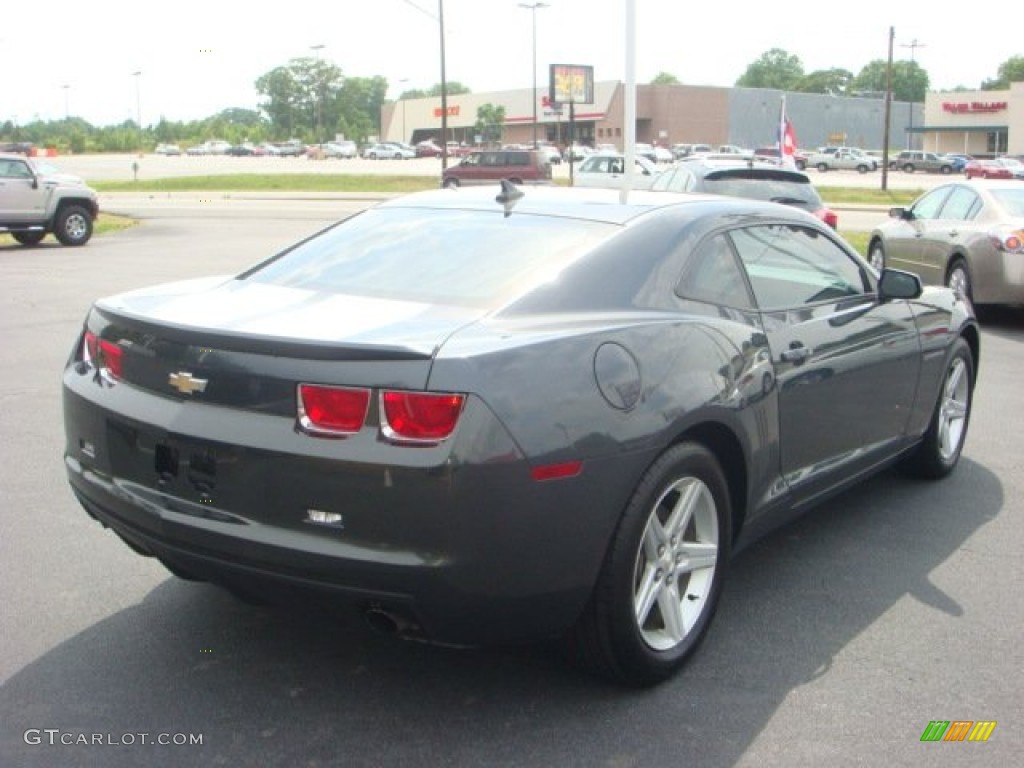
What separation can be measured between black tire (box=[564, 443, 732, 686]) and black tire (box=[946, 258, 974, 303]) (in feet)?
28.5

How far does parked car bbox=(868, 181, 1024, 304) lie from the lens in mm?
11273

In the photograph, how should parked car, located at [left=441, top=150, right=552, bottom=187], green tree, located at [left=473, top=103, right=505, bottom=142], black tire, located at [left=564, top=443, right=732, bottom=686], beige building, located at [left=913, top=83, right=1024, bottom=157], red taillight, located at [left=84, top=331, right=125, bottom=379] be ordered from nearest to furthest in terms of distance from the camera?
black tire, located at [left=564, top=443, right=732, bottom=686]
red taillight, located at [left=84, top=331, right=125, bottom=379]
parked car, located at [left=441, top=150, right=552, bottom=187]
beige building, located at [left=913, top=83, right=1024, bottom=157]
green tree, located at [left=473, top=103, right=505, bottom=142]

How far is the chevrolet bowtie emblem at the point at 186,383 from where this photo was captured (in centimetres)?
337

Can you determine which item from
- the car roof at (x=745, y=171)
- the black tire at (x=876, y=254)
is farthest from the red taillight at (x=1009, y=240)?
the car roof at (x=745, y=171)

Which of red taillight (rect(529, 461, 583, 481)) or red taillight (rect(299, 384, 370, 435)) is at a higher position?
red taillight (rect(299, 384, 370, 435))

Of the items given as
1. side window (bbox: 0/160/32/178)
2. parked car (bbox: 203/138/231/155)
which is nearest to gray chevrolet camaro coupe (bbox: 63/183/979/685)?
side window (bbox: 0/160/32/178)

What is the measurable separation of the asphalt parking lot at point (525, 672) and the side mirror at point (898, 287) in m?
1.06

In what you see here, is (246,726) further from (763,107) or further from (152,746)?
(763,107)

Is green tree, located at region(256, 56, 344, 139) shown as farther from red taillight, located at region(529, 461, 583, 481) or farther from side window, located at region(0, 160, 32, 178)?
red taillight, located at region(529, 461, 583, 481)

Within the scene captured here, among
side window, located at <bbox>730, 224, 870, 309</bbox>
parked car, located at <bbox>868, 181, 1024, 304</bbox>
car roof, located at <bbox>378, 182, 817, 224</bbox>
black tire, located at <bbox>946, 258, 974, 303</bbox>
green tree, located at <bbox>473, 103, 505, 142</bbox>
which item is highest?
green tree, located at <bbox>473, 103, 505, 142</bbox>

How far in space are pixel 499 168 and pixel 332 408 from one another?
39678 millimetres

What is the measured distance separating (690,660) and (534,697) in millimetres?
584

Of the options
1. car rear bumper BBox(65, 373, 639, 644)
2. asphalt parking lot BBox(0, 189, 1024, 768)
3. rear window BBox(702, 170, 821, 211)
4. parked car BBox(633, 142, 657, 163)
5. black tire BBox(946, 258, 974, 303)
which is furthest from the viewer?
parked car BBox(633, 142, 657, 163)

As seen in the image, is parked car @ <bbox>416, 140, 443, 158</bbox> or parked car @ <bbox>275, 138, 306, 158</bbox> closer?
parked car @ <bbox>416, 140, 443, 158</bbox>
